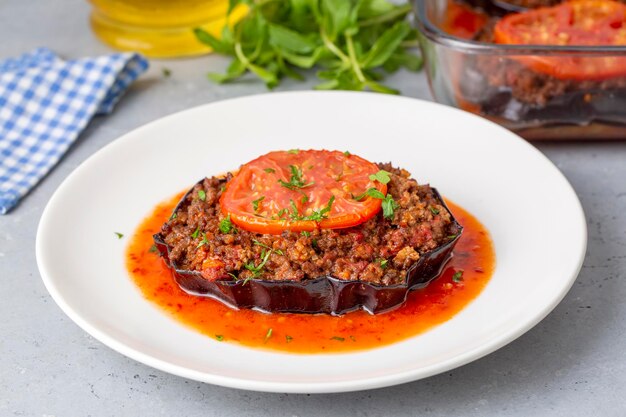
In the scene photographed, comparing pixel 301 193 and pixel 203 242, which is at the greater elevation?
pixel 301 193

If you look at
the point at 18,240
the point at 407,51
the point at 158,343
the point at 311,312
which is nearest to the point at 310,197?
the point at 311,312

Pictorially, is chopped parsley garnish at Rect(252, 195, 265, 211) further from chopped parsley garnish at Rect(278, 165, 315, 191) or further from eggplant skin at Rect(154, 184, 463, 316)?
eggplant skin at Rect(154, 184, 463, 316)

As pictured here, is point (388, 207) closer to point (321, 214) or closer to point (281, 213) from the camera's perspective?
point (321, 214)

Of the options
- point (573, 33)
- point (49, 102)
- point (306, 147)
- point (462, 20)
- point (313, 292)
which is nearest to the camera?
point (313, 292)

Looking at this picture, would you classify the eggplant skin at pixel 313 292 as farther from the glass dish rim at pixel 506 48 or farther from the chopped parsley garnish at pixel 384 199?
the glass dish rim at pixel 506 48

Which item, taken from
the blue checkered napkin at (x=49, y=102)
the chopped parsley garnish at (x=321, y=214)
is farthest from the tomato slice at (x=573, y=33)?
the blue checkered napkin at (x=49, y=102)

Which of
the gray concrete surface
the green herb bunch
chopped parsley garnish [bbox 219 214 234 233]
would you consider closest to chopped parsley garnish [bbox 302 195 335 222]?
chopped parsley garnish [bbox 219 214 234 233]

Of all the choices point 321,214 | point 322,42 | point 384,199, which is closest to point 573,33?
point 322,42
